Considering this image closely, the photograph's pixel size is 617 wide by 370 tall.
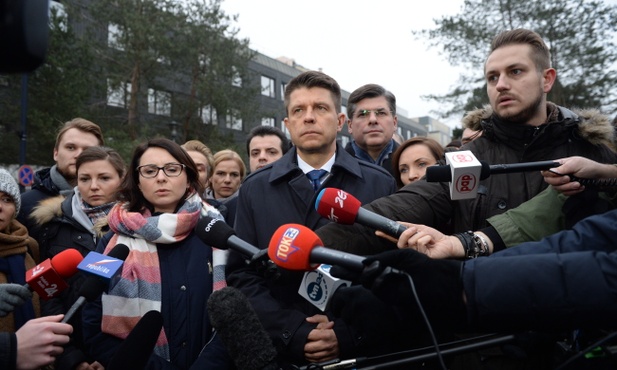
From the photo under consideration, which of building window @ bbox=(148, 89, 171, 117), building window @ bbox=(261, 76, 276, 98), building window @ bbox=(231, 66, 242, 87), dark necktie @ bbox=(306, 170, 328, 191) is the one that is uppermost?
building window @ bbox=(261, 76, 276, 98)

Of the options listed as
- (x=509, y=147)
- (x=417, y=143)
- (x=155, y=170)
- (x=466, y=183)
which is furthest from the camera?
(x=417, y=143)

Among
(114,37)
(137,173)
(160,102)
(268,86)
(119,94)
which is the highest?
(268,86)

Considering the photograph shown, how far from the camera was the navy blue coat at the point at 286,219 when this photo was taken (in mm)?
2115

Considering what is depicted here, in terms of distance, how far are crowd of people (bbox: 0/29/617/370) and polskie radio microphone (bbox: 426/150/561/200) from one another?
19cm

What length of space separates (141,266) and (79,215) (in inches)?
34.1

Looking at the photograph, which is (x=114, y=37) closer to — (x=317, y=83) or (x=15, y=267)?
(x=15, y=267)

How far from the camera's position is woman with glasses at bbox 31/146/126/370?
2867 mm

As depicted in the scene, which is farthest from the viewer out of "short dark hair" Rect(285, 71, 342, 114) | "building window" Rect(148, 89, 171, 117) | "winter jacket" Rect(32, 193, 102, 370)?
"building window" Rect(148, 89, 171, 117)

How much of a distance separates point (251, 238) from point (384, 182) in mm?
802

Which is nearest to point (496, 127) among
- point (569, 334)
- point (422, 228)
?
point (422, 228)

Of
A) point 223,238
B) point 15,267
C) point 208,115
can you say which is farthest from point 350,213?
point 208,115

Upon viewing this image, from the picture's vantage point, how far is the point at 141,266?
258 centimetres

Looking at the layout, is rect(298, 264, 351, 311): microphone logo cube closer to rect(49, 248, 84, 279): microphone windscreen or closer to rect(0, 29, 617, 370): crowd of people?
rect(0, 29, 617, 370): crowd of people

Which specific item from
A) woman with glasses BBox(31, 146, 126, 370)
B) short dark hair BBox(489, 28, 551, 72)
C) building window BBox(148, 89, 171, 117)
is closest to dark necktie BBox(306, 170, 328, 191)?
short dark hair BBox(489, 28, 551, 72)
